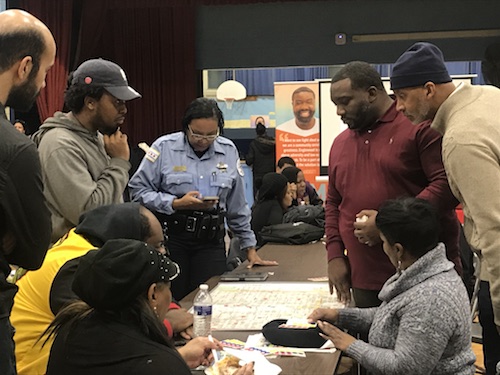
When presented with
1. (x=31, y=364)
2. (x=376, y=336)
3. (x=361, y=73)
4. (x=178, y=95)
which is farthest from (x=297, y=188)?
(x=31, y=364)

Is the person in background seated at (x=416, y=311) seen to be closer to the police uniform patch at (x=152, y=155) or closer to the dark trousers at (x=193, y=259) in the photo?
the dark trousers at (x=193, y=259)

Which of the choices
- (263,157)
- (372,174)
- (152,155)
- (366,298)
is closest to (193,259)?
(152,155)

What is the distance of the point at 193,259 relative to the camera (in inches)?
125

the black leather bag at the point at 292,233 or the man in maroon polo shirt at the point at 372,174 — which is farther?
the black leather bag at the point at 292,233

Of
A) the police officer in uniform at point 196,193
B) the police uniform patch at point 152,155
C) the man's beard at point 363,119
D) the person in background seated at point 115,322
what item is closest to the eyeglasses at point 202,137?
the police officer in uniform at point 196,193

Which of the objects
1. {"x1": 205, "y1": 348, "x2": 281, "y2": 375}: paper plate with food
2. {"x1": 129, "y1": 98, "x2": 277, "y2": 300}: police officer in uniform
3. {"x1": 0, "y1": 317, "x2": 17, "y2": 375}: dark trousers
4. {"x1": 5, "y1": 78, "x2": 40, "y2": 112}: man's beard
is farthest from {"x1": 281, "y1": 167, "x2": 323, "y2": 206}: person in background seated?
{"x1": 0, "y1": 317, "x2": 17, "y2": 375}: dark trousers

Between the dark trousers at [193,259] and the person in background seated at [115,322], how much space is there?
5.48 ft

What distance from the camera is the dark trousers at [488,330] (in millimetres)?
1980

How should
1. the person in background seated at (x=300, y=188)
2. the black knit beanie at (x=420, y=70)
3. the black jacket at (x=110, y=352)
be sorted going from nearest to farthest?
the black jacket at (x=110, y=352) < the black knit beanie at (x=420, y=70) < the person in background seated at (x=300, y=188)

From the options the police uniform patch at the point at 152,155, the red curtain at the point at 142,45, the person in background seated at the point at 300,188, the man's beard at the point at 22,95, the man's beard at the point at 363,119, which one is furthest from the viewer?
the red curtain at the point at 142,45

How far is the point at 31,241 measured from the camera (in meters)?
1.45

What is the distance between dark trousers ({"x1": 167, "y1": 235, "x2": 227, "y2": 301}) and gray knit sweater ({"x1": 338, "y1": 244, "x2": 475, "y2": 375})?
4.22 feet

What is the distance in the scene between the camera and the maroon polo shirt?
2.20 metres

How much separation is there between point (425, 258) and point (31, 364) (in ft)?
3.94
